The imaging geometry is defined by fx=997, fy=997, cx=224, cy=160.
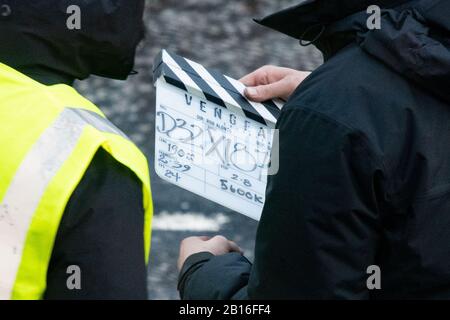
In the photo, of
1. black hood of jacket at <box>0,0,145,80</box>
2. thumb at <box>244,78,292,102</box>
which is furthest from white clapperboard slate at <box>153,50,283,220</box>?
black hood of jacket at <box>0,0,145,80</box>

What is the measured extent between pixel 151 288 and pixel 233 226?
58 cm

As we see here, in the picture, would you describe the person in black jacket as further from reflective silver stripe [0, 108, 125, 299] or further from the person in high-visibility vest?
reflective silver stripe [0, 108, 125, 299]

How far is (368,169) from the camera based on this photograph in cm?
198

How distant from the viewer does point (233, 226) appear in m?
5.11

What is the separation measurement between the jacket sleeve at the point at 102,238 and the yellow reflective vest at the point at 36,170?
0.02 metres

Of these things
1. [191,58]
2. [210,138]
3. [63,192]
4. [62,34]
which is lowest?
[191,58]

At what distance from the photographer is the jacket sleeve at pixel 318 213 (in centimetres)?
199

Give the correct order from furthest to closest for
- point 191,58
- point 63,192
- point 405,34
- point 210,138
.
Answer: point 191,58 → point 210,138 → point 405,34 → point 63,192

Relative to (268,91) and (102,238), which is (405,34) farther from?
(102,238)

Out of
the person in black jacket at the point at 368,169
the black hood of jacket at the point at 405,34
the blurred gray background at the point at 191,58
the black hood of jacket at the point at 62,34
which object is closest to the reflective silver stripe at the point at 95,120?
the black hood of jacket at the point at 62,34

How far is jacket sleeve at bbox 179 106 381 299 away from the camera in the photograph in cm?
199

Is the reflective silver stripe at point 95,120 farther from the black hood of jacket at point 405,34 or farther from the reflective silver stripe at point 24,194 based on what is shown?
the black hood of jacket at point 405,34

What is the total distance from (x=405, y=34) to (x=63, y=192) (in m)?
0.75

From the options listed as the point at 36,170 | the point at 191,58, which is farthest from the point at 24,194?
the point at 191,58
